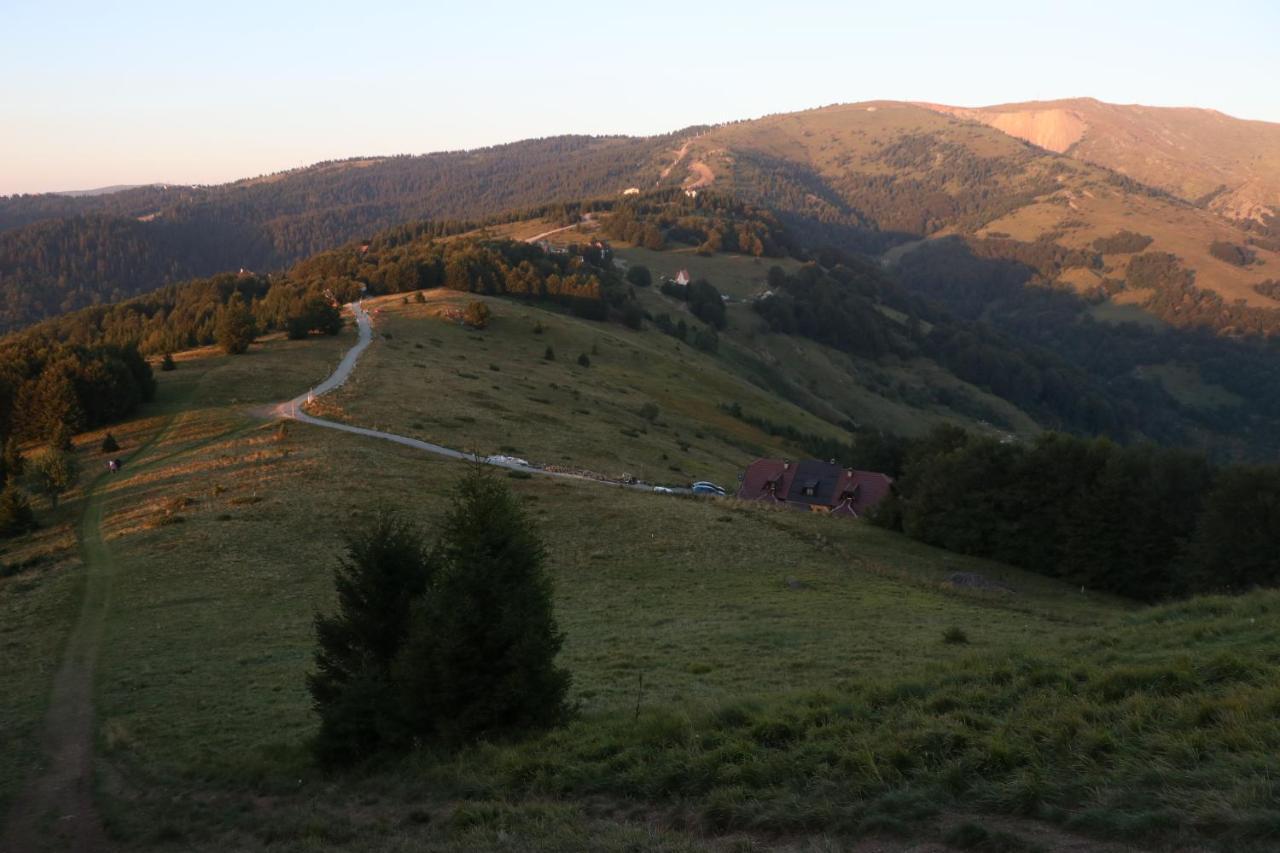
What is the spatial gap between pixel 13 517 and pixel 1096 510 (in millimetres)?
51780

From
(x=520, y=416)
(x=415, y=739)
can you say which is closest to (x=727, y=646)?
(x=415, y=739)

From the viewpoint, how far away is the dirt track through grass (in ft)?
47.1

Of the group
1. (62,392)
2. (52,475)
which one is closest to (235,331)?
(62,392)

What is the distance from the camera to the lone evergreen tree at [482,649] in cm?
1439

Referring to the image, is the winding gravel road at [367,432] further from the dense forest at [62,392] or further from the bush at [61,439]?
the bush at [61,439]

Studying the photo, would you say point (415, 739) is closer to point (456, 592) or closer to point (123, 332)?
point (456, 592)

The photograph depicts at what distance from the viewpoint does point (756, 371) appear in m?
141

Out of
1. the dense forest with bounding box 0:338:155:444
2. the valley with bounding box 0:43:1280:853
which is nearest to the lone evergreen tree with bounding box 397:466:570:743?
the valley with bounding box 0:43:1280:853

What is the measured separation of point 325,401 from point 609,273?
104m

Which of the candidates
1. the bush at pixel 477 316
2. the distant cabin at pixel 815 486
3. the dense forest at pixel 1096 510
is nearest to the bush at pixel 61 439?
the distant cabin at pixel 815 486

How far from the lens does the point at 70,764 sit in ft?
57.8

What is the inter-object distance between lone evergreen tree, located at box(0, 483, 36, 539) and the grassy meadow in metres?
1.58

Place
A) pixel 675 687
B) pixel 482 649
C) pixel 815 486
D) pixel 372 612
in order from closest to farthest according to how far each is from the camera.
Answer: pixel 482 649 → pixel 372 612 → pixel 675 687 → pixel 815 486

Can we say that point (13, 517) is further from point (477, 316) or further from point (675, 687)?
point (477, 316)
